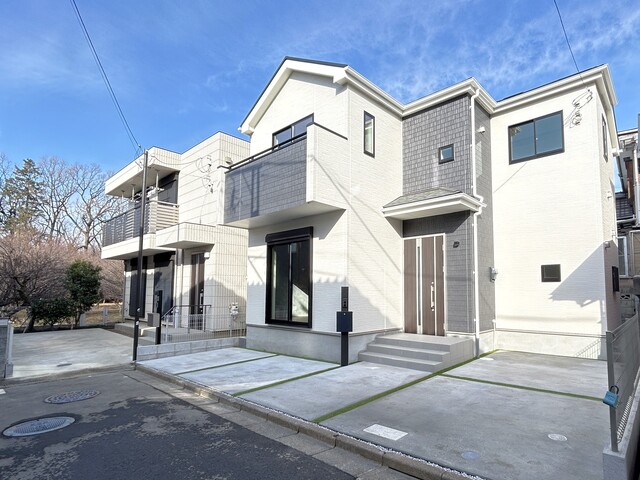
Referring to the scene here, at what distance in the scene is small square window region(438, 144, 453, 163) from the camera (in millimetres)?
9734

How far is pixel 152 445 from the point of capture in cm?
436

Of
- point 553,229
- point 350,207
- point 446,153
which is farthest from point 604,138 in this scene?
point 350,207

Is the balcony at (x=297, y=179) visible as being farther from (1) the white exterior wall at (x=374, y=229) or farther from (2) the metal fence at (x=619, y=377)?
(2) the metal fence at (x=619, y=377)

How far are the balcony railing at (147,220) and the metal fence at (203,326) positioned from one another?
3.65 metres

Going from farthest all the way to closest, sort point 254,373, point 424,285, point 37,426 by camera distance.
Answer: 1. point 424,285
2. point 254,373
3. point 37,426

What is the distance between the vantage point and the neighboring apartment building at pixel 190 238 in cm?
1288

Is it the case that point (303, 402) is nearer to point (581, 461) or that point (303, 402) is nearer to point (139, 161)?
point (581, 461)

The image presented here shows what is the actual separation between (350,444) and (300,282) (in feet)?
18.9

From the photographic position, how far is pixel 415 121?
10539 millimetres

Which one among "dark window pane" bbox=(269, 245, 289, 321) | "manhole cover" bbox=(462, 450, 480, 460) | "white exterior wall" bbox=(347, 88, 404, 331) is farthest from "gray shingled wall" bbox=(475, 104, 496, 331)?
"manhole cover" bbox=(462, 450, 480, 460)

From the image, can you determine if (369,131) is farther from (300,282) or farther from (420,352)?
(420,352)

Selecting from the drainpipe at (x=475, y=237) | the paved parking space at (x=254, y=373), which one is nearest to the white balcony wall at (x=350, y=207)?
the paved parking space at (x=254, y=373)

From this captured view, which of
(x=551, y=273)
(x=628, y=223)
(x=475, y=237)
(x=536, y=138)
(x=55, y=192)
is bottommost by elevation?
(x=551, y=273)

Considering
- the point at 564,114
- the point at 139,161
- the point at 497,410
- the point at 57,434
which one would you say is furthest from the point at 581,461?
the point at 139,161
